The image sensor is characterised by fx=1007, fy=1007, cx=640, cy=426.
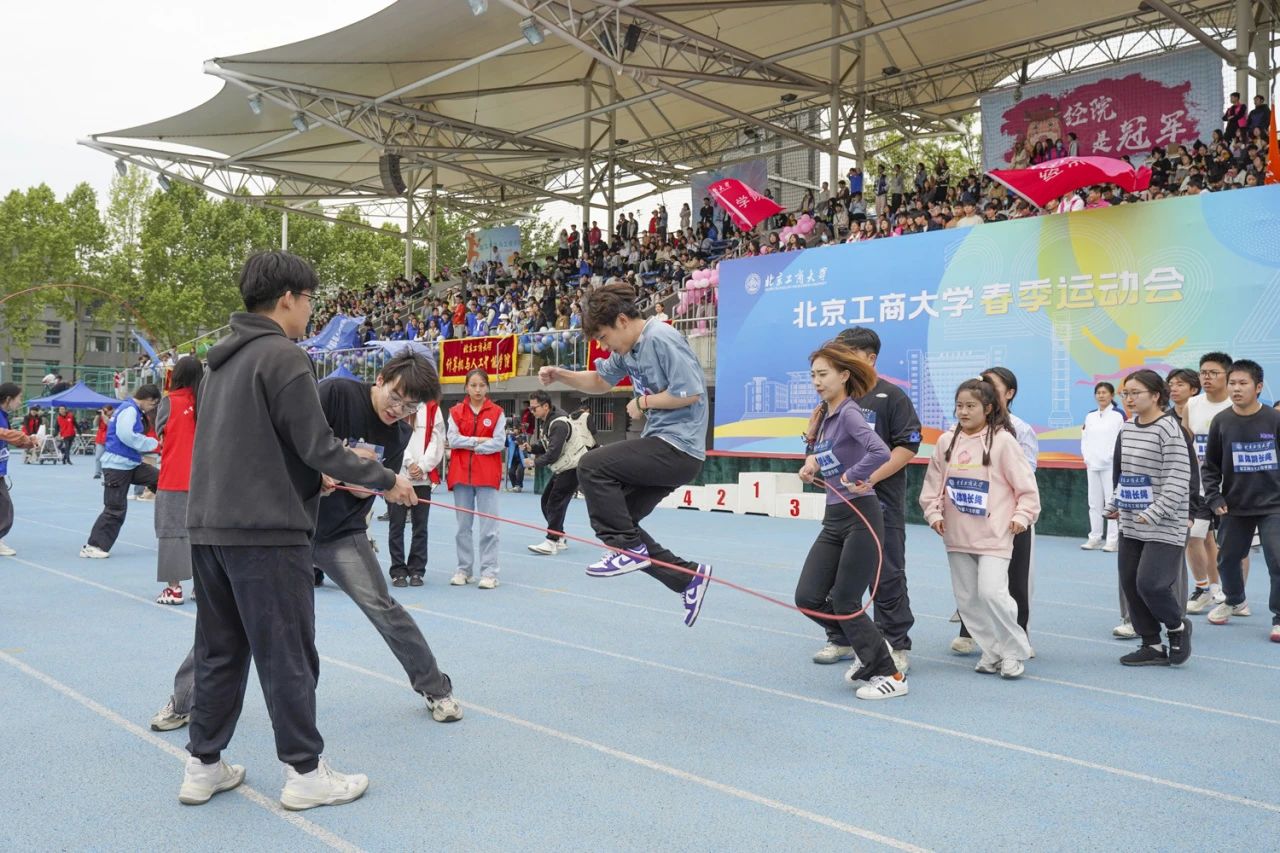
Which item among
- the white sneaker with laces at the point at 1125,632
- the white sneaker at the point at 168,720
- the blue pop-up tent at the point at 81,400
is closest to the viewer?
the white sneaker at the point at 168,720

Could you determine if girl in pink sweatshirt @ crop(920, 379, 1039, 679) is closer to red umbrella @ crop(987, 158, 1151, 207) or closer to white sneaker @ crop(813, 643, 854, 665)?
white sneaker @ crop(813, 643, 854, 665)

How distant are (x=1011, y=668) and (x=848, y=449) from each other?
163 cm

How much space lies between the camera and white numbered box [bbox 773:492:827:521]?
1477 centimetres

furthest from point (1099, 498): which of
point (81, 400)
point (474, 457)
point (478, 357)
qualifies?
point (81, 400)

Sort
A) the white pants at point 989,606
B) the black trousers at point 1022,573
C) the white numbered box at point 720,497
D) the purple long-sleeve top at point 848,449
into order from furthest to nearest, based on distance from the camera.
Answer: the white numbered box at point 720,497 → the black trousers at point 1022,573 → the white pants at point 989,606 → the purple long-sleeve top at point 848,449

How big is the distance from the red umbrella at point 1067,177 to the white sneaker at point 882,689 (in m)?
9.11

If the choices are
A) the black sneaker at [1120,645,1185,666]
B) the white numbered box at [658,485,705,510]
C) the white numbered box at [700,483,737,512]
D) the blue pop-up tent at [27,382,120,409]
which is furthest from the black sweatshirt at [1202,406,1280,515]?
the blue pop-up tent at [27,382,120,409]

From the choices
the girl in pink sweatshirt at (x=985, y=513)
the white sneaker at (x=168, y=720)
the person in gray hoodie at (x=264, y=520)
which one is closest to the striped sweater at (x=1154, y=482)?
the girl in pink sweatshirt at (x=985, y=513)

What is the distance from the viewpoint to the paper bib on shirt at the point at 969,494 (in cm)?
568

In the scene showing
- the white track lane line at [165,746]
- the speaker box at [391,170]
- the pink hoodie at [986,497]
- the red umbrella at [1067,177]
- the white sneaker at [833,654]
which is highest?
the speaker box at [391,170]

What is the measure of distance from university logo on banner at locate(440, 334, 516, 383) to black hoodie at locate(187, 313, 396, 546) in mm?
16948

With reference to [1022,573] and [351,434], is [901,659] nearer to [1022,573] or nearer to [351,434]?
[1022,573]

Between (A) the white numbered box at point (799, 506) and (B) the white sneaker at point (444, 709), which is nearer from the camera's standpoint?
(B) the white sneaker at point (444, 709)

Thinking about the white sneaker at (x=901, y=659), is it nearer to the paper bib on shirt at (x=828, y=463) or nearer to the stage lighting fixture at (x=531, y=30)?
the paper bib on shirt at (x=828, y=463)
